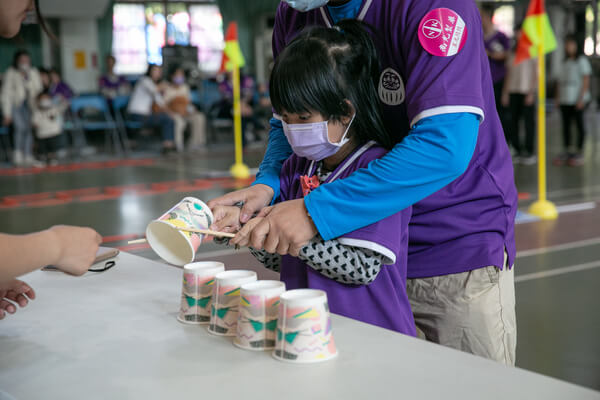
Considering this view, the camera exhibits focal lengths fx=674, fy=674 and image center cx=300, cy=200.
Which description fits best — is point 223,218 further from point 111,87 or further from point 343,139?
point 111,87

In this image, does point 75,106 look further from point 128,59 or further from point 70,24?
point 128,59

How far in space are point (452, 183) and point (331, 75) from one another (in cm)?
30

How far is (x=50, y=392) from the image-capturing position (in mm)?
882

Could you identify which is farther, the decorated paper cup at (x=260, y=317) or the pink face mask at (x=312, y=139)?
the pink face mask at (x=312, y=139)

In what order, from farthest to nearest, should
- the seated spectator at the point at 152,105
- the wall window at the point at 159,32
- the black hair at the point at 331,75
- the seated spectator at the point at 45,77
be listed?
the wall window at the point at 159,32
the seated spectator at the point at 152,105
the seated spectator at the point at 45,77
the black hair at the point at 331,75

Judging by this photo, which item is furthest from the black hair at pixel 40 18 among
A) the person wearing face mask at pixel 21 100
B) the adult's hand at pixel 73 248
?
the person wearing face mask at pixel 21 100

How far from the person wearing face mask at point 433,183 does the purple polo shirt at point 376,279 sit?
32 millimetres

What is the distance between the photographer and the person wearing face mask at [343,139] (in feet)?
3.62

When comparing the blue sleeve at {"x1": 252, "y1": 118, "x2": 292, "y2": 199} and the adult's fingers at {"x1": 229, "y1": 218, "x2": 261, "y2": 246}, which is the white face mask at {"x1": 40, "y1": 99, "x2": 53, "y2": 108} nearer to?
the blue sleeve at {"x1": 252, "y1": 118, "x2": 292, "y2": 199}

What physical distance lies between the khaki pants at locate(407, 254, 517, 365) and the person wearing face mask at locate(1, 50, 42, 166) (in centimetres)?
856

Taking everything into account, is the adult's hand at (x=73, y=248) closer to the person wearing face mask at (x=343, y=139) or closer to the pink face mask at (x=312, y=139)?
the person wearing face mask at (x=343, y=139)

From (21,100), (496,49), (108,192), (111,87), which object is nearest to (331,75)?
(108,192)

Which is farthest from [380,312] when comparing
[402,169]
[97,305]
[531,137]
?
[531,137]

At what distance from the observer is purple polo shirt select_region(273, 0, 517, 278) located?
1.12 m
